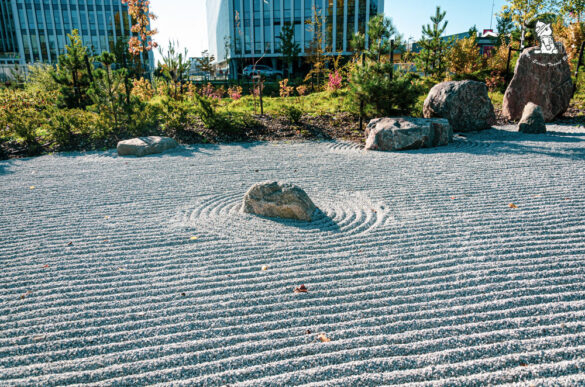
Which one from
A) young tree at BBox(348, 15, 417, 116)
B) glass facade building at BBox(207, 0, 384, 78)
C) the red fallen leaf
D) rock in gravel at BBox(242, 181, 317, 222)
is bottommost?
the red fallen leaf

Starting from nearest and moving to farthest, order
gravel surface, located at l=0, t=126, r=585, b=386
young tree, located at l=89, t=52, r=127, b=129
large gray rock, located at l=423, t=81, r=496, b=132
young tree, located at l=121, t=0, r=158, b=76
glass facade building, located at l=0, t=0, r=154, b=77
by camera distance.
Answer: gravel surface, located at l=0, t=126, r=585, b=386
young tree, located at l=89, t=52, r=127, b=129
large gray rock, located at l=423, t=81, r=496, b=132
young tree, located at l=121, t=0, r=158, b=76
glass facade building, located at l=0, t=0, r=154, b=77

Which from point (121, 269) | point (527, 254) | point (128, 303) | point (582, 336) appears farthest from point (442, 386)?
point (121, 269)

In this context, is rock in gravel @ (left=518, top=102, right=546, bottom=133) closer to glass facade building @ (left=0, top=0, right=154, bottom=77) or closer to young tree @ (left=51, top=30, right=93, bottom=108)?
young tree @ (left=51, top=30, right=93, bottom=108)

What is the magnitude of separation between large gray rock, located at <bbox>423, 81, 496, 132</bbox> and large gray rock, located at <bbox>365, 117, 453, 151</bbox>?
1.33m

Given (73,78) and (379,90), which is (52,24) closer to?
(73,78)

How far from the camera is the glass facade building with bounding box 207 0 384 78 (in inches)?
1537

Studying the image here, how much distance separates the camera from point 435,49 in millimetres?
18094

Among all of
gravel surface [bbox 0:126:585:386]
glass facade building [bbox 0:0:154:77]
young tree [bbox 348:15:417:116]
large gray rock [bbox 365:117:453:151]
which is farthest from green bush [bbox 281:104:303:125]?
glass facade building [bbox 0:0:154:77]

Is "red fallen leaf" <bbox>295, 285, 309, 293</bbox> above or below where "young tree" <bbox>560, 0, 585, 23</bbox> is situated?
below

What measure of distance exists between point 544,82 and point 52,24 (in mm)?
59365

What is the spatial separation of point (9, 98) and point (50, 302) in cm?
1121

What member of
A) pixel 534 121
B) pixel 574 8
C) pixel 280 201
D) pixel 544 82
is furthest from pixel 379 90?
pixel 574 8

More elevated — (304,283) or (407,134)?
(407,134)

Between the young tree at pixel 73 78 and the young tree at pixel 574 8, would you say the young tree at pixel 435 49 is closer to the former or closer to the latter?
the young tree at pixel 574 8
